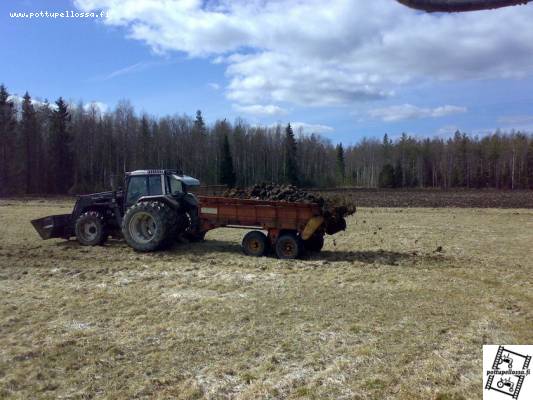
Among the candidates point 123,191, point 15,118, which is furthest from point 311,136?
point 123,191

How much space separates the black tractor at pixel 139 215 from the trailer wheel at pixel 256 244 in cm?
175

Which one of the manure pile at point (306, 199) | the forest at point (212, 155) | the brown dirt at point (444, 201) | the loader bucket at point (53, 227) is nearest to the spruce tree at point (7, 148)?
the forest at point (212, 155)

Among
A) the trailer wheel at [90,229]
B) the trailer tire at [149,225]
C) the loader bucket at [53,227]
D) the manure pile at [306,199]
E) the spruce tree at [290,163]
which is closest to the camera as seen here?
the manure pile at [306,199]

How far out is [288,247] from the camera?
11.7 m

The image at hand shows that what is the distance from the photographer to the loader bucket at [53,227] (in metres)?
13.8

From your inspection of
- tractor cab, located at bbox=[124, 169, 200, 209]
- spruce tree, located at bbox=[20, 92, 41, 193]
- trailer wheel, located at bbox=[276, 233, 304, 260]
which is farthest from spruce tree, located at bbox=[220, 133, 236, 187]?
trailer wheel, located at bbox=[276, 233, 304, 260]

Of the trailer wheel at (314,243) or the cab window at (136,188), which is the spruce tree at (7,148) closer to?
the cab window at (136,188)

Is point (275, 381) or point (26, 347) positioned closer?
point (275, 381)

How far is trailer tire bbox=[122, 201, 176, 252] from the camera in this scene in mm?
Result: 12078

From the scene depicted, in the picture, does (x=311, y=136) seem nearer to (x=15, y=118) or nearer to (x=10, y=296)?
(x=15, y=118)

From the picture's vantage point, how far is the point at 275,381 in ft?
15.5

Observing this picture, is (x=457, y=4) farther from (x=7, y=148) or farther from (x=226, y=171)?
(x=226, y=171)

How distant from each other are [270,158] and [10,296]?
258 ft

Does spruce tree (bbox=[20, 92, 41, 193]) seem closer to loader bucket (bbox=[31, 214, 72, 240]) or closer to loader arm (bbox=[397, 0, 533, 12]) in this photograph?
loader bucket (bbox=[31, 214, 72, 240])
